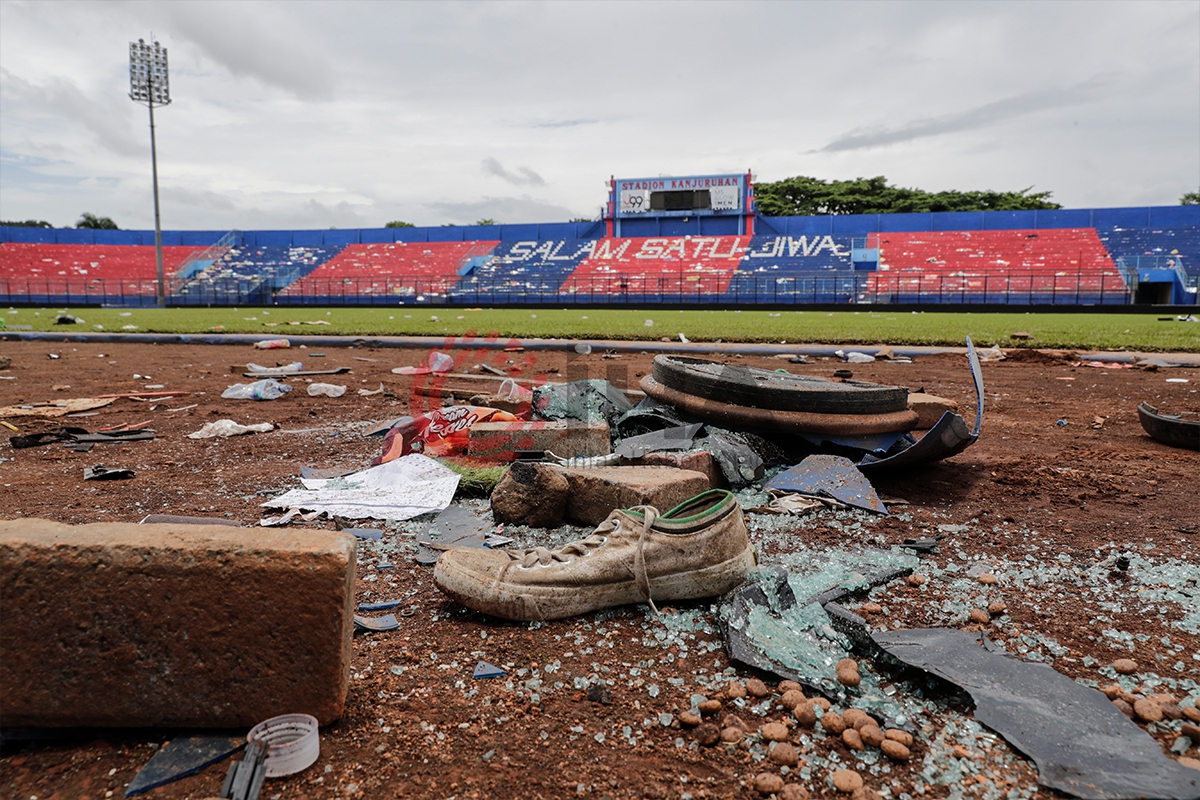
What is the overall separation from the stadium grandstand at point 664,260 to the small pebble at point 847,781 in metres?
26.7

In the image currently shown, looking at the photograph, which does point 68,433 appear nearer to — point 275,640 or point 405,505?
point 405,505

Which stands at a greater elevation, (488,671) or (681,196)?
(681,196)

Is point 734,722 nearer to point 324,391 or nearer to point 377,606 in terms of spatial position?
point 377,606

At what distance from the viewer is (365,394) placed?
6.35m

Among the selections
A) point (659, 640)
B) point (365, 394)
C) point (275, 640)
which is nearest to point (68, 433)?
point (365, 394)

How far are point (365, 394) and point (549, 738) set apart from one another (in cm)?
531

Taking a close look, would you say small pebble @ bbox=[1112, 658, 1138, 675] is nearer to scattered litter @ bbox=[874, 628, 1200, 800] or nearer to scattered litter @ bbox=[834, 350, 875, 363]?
scattered litter @ bbox=[874, 628, 1200, 800]

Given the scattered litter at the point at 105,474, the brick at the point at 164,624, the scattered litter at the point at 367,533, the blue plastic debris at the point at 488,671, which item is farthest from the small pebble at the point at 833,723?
the scattered litter at the point at 105,474

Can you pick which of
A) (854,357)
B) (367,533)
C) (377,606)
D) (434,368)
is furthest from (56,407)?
(854,357)

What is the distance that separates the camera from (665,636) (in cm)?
196

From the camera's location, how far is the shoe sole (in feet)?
6.64

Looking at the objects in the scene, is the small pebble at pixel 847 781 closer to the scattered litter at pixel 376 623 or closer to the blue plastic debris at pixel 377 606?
the scattered litter at pixel 376 623

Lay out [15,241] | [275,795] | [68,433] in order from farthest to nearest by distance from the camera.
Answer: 1. [15,241]
2. [68,433]
3. [275,795]

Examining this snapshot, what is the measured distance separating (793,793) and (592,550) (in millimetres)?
942
